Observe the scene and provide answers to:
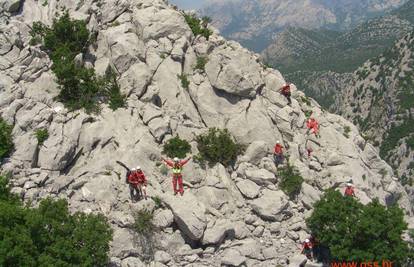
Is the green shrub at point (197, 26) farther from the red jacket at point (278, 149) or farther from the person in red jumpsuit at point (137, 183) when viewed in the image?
the person in red jumpsuit at point (137, 183)

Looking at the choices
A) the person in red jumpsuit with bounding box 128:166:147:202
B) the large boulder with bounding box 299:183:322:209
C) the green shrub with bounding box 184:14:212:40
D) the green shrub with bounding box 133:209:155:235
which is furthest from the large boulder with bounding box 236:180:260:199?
the green shrub with bounding box 184:14:212:40

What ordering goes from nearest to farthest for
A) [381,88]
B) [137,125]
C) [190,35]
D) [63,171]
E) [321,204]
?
[321,204]
[63,171]
[137,125]
[190,35]
[381,88]

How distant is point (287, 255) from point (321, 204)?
3.88 m

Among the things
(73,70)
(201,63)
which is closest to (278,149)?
(201,63)

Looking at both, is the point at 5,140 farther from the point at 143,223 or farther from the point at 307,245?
the point at 307,245

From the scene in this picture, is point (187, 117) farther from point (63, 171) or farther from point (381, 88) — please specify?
point (381, 88)

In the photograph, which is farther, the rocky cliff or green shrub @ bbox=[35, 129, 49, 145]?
green shrub @ bbox=[35, 129, 49, 145]

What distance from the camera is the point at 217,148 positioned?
3136cm

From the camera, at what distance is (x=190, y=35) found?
37.7m

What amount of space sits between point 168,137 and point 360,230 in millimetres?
14281

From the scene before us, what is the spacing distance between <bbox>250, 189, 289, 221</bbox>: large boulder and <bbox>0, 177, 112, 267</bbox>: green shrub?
34.6ft

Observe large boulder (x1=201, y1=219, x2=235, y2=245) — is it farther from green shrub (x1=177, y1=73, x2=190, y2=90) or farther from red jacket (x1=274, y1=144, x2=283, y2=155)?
green shrub (x1=177, y1=73, x2=190, y2=90)

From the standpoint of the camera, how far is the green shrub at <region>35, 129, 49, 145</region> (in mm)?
29219

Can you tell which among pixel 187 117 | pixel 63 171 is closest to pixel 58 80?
pixel 63 171
